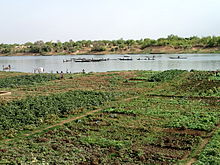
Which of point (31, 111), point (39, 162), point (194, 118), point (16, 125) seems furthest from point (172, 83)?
point (39, 162)

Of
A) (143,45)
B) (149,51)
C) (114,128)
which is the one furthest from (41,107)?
(143,45)

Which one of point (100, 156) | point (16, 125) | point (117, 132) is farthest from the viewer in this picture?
point (16, 125)

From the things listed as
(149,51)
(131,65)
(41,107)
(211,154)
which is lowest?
(211,154)

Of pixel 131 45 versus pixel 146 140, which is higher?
pixel 131 45

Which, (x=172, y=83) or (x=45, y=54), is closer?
(x=172, y=83)

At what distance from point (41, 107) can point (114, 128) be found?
17.2 feet

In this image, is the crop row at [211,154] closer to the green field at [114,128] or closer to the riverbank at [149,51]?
the green field at [114,128]

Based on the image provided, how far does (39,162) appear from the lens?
8.95 m

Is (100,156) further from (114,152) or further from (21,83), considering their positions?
(21,83)

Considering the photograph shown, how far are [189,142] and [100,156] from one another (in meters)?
3.35

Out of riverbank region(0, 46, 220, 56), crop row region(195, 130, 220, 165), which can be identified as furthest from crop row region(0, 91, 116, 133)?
riverbank region(0, 46, 220, 56)

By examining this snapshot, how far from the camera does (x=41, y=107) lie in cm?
1598

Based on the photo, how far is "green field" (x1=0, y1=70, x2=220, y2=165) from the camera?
372 inches

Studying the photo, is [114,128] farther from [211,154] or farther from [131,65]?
[131,65]
